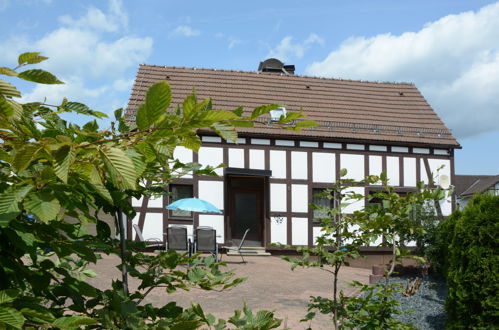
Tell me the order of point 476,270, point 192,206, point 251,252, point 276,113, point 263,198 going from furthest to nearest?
point 276,113 < point 263,198 < point 251,252 < point 192,206 < point 476,270

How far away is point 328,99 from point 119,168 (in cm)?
1700

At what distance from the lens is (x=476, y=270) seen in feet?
18.2

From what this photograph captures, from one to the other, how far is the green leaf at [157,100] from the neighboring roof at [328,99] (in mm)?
13807

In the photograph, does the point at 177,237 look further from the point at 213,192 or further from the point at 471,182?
the point at 471,182

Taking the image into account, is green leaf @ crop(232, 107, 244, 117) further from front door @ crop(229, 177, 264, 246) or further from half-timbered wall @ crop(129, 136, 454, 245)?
front door @ crop(229, 177, 264, 246)

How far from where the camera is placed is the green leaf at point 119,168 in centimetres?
78

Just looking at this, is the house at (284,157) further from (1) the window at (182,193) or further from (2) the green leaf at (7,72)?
(2) the green leaf at (7,72)

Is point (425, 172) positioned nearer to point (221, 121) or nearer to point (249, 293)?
point (249, 293)

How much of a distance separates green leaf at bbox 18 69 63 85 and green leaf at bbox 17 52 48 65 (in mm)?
26

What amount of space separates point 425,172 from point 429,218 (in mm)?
5105

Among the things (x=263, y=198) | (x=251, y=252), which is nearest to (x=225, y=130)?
(x=251, y=252)

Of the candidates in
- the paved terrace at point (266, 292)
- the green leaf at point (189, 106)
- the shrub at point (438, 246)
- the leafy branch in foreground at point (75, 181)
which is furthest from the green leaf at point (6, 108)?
the shrub at point (438, 246)

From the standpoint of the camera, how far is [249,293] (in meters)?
8.84

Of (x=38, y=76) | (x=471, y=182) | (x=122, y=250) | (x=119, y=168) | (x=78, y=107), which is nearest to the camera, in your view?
(x=119, y=168)
